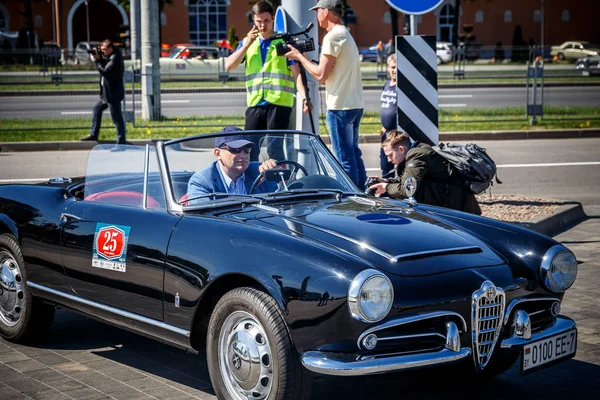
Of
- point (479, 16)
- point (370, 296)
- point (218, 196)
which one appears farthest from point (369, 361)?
point (479, 16)

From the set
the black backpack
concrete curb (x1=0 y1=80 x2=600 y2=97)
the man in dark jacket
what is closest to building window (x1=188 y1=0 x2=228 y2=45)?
concrete curb (x1=0 y1=80 x2=600 y2=97)

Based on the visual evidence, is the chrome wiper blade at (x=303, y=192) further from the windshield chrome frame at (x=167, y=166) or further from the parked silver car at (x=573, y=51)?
the parked silver car at (x=573, y=51)

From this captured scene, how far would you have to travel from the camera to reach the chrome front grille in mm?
4238

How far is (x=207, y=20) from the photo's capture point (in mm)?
65062

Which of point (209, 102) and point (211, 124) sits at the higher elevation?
point (209, 102)

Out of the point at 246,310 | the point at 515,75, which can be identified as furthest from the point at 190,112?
the point at 246,310

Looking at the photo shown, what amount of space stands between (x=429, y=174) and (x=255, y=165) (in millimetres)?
2192

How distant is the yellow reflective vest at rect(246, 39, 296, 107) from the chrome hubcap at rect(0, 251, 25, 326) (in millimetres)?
3519

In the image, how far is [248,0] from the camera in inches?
2562

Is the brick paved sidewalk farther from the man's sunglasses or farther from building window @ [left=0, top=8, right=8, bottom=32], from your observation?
building window @ [left=0, top=8, right=8, bottom=32]

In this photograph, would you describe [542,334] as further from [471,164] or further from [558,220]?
[558,220]

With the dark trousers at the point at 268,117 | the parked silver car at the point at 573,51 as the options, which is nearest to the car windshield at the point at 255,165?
the dark trousers at the point at 268,117

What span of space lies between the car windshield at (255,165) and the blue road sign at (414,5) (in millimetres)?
2914

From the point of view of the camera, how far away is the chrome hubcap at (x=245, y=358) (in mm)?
4230
